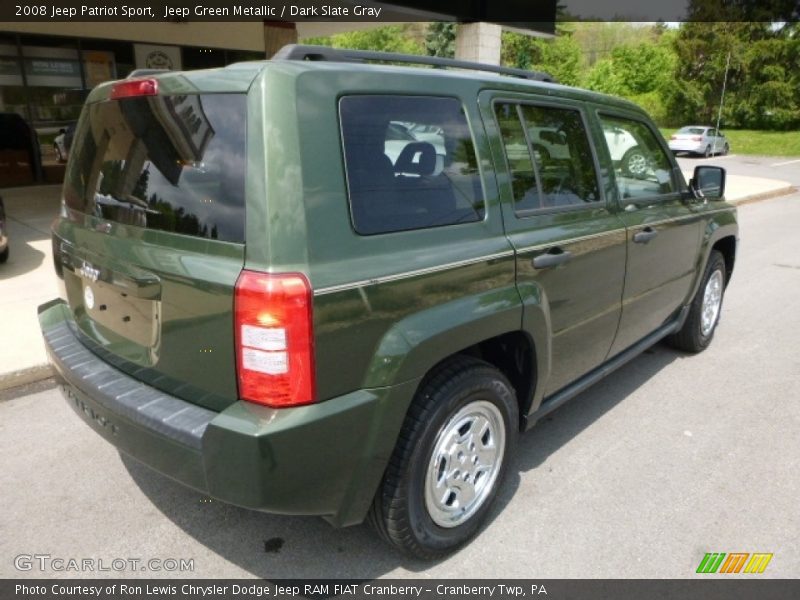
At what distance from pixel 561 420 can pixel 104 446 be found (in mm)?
2626

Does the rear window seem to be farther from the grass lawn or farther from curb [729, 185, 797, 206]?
the grass lawn

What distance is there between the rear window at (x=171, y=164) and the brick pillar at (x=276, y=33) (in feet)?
38.6

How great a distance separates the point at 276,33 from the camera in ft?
43.2

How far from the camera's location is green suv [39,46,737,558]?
1853 millimetres

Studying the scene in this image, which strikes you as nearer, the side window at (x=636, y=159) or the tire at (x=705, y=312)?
the side window at (x=636, y=159)

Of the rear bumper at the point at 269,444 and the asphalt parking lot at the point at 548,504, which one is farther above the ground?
the rear bumper at the point at 269,444

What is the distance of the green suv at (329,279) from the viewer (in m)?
1.85

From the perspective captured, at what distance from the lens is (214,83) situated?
1988mm

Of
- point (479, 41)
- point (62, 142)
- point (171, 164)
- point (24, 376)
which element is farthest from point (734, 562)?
point (62, 142)

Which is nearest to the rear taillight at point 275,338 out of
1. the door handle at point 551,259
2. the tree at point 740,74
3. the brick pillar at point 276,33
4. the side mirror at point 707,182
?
the door handle at point 551,259

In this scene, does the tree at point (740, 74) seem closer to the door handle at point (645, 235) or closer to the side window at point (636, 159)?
the side window at point (636, 159)

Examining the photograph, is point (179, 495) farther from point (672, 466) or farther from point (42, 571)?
point (672, 466)

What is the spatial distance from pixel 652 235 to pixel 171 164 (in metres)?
2.64

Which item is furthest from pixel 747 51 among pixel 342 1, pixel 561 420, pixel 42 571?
pixel 42 571
